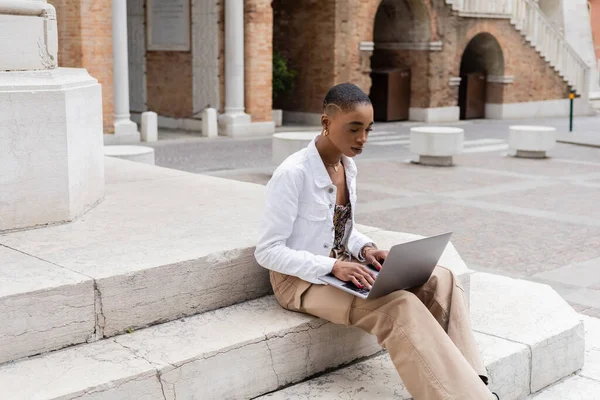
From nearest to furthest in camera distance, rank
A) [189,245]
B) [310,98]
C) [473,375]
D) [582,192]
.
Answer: [473,375], [189,245], [582,192], [310,98]

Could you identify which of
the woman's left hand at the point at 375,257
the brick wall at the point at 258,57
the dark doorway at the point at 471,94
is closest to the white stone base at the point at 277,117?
the brick wall at the point at 258,57

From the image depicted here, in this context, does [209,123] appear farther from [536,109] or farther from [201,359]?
[201,359]

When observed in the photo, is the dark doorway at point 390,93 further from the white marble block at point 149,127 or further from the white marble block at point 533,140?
the white marble block at point 149,127

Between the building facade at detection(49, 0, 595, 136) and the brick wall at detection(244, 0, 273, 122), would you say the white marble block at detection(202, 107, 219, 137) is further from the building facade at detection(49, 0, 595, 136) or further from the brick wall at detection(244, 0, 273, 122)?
the brick wall at detection(244, 0, 273, 122)

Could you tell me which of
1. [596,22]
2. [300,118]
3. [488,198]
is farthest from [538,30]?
[488,198]

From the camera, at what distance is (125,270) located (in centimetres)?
359

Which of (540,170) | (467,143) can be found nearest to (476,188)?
(540,170)

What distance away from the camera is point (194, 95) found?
19.6m

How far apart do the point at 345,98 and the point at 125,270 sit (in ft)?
3.94

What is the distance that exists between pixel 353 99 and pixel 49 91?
1.77m

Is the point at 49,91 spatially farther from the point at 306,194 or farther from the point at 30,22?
the point at 306,194

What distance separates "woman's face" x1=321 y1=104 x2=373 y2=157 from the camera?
11.8 feet

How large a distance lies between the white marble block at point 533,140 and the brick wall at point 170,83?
7831 millimetres

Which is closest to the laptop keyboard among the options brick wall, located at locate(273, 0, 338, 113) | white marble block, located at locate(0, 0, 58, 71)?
white marble block, located at locate(0, 0, 58, 71)
